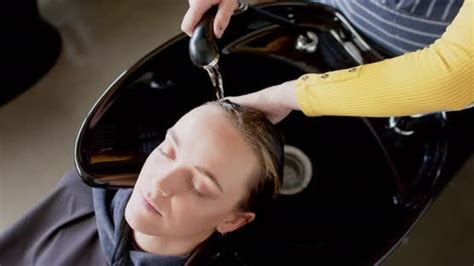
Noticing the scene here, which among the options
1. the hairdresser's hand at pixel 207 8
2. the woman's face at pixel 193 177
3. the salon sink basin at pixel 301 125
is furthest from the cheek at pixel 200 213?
the hairdresser's hand at pixel 207 8

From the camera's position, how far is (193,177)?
71cm

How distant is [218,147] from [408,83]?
0.78ft

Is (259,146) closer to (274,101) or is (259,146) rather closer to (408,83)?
(274,101)

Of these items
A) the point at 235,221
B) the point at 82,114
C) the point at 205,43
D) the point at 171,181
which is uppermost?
the point at 205,43

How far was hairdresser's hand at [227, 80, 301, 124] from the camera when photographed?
2.36 feet

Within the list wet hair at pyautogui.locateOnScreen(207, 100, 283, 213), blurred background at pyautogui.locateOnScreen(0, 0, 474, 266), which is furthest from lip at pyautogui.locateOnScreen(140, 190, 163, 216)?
blurred background at pyautogui.locateOnScreen(0, 0, 474, 266)

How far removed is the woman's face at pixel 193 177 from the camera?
70cm

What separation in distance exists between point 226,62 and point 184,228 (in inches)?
11.2

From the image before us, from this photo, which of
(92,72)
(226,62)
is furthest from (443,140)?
(92,72)

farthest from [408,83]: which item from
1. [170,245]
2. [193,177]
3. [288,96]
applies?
[170,245]

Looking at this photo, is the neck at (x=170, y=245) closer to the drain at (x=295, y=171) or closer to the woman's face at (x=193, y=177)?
the woman's face at (x=193, y=177)

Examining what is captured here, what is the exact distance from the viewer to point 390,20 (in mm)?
777

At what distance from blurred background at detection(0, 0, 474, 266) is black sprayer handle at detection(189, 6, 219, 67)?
0.71m

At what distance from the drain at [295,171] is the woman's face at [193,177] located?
24 cm
